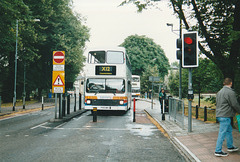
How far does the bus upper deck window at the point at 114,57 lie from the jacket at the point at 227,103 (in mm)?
10438

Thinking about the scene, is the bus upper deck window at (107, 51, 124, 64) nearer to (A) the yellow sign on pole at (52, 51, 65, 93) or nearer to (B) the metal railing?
(A) the yellow sign on pole at (52, 51, 65, 93)

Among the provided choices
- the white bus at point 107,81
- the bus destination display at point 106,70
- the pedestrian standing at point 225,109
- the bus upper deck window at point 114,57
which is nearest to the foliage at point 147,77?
the bus upper deck window at point 114,57

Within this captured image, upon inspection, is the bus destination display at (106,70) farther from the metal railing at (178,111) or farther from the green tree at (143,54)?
the green tree at (143,54)

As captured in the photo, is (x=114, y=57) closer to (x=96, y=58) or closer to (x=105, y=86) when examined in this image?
(x=96, y=58)

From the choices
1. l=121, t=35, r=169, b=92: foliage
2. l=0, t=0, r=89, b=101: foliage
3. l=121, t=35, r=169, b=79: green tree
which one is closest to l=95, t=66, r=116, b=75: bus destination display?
l=0, t=0, r=89, b=101: foliage

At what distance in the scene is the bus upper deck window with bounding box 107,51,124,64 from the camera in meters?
16.6

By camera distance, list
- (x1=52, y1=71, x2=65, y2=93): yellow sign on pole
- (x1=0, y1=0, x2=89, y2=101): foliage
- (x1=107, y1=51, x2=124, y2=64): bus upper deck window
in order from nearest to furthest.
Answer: (x1=52, y1=71, x2=65, y2=93): yellow sign on pole → (x1=107, y1=51, x2=124, y2=64): bus upper deck window → (x1=0, y1=0, x2=89, y2=101): foliage

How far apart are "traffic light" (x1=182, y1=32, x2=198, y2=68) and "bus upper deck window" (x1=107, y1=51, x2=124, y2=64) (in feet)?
23.2

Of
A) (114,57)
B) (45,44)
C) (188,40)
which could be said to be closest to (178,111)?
(188,40)

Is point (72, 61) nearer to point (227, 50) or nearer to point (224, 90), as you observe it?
point (227, 50)

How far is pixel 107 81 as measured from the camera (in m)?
16.6

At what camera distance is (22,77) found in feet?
112

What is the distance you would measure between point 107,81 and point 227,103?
35.2 feet

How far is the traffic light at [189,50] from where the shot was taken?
9695 millimetres
